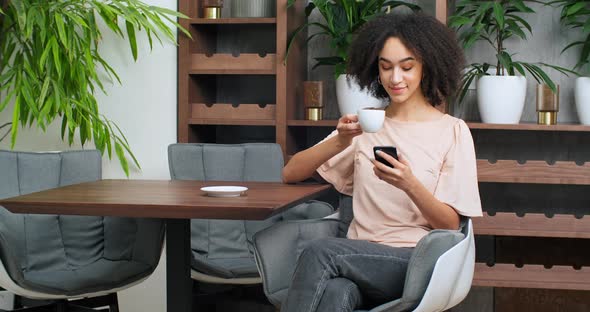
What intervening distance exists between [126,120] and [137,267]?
97 cm

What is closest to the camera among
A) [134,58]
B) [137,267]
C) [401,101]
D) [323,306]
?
[323,306]

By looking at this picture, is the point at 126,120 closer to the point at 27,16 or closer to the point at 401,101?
the point at 27,16

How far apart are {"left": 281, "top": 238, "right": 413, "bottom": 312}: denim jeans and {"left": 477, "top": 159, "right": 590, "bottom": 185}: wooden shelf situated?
1192 millimetres

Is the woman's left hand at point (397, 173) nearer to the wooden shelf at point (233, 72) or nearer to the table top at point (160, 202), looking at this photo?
the table top at point (160, 202)

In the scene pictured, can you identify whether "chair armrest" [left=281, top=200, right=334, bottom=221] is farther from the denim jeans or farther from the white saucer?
the denim jeans

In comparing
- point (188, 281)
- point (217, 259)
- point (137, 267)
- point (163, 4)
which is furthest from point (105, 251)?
point (163, 4)

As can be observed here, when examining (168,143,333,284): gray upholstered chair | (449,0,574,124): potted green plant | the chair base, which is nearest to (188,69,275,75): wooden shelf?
(168,143,333,284): gray upholstered chair

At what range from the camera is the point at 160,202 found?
86.4 inches

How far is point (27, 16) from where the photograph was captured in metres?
3.15

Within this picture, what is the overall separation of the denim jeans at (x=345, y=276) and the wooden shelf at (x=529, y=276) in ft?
3.90

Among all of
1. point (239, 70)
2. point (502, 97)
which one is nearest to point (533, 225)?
point (502, 97)

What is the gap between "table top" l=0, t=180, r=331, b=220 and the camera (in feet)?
6.90

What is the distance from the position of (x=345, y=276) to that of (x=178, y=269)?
559 millimetres

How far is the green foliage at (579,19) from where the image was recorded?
10.7 feet
